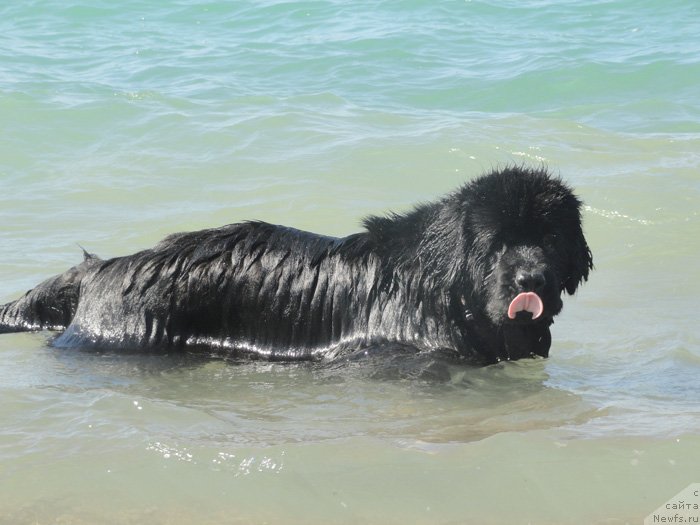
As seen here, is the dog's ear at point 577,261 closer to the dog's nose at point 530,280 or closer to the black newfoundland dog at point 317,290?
the black newfoundland dog at point 317,290

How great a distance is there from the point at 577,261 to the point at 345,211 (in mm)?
4601

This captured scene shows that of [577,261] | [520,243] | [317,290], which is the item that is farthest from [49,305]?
[577,261]

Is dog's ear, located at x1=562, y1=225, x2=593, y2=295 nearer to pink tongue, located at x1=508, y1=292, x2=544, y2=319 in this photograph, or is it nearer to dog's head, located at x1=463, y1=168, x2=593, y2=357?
dog's head, located at x1=463, y1=168, x2=593, y2=357

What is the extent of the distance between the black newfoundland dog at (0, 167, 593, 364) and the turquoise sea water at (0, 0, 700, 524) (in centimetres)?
21

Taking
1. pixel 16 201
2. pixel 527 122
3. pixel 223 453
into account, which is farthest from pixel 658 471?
pixel 527 122

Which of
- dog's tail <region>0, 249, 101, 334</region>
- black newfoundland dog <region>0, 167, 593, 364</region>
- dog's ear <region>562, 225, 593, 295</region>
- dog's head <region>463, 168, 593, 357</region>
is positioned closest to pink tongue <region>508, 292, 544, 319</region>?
dog's head <region>463, 168, 593, 357</region>

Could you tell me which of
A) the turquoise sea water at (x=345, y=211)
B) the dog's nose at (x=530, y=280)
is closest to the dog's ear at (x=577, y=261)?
the dog's nose at (x=530, y=280)

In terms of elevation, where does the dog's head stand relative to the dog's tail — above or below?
above

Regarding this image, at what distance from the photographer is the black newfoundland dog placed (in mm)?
6234

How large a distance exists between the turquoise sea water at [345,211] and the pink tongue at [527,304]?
514 mm

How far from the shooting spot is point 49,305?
6949 millimetres

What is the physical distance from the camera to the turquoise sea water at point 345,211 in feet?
15.4

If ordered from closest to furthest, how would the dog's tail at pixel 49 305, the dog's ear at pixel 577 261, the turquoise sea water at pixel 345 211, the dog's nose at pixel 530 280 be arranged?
the turquoise sea water at pixel 345 211 → the dog's nose at pixel 530 280 → the dog's ear at pixel 577 261 → the dog's tail at pixel 49 305

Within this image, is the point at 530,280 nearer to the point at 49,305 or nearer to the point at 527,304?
the point at 527,304
